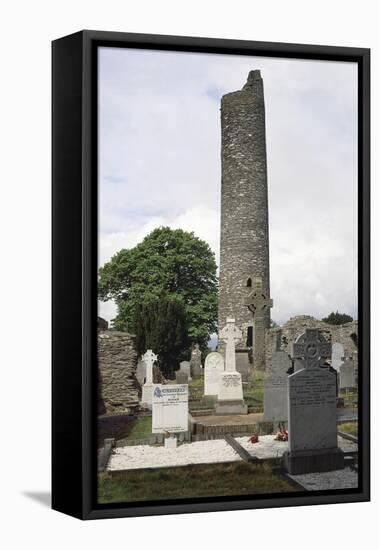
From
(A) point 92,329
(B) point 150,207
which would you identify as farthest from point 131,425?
(B) point 150,207

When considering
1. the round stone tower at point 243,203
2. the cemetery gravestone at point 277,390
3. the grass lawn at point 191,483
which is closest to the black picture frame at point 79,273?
the grass lawn at point 191,483

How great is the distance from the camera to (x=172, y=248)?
1306cm

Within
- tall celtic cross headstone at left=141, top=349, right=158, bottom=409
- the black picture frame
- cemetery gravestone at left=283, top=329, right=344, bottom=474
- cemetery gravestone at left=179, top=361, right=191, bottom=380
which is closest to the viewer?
the black picture frame

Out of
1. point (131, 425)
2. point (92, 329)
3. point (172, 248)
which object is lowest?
point (131, 425)

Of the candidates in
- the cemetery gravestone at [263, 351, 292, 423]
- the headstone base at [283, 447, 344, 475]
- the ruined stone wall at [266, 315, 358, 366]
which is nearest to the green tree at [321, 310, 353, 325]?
the ruined stone wall at [266, 315, 358, 366]

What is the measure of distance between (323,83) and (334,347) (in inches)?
108

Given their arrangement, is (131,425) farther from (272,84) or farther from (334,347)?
(272,84)

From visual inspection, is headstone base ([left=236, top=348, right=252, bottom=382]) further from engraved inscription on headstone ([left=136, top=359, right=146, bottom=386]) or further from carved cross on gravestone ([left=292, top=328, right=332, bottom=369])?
engraved inscription on headstone ([left=136, top=359, right=146, bottom=386])

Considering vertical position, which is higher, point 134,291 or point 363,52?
point 363,52

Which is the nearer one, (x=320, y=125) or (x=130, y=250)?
(x=130, y=250)

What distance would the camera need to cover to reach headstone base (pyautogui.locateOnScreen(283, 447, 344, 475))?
13453 millimetres

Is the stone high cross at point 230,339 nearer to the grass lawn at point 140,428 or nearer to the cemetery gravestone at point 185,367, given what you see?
the cemetery gravestone at point 185,367

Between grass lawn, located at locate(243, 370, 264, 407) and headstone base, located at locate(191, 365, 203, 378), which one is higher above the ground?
headstone base, located at locate(191, 365, 203, 378)

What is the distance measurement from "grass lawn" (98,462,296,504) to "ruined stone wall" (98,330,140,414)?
66 centimetres
